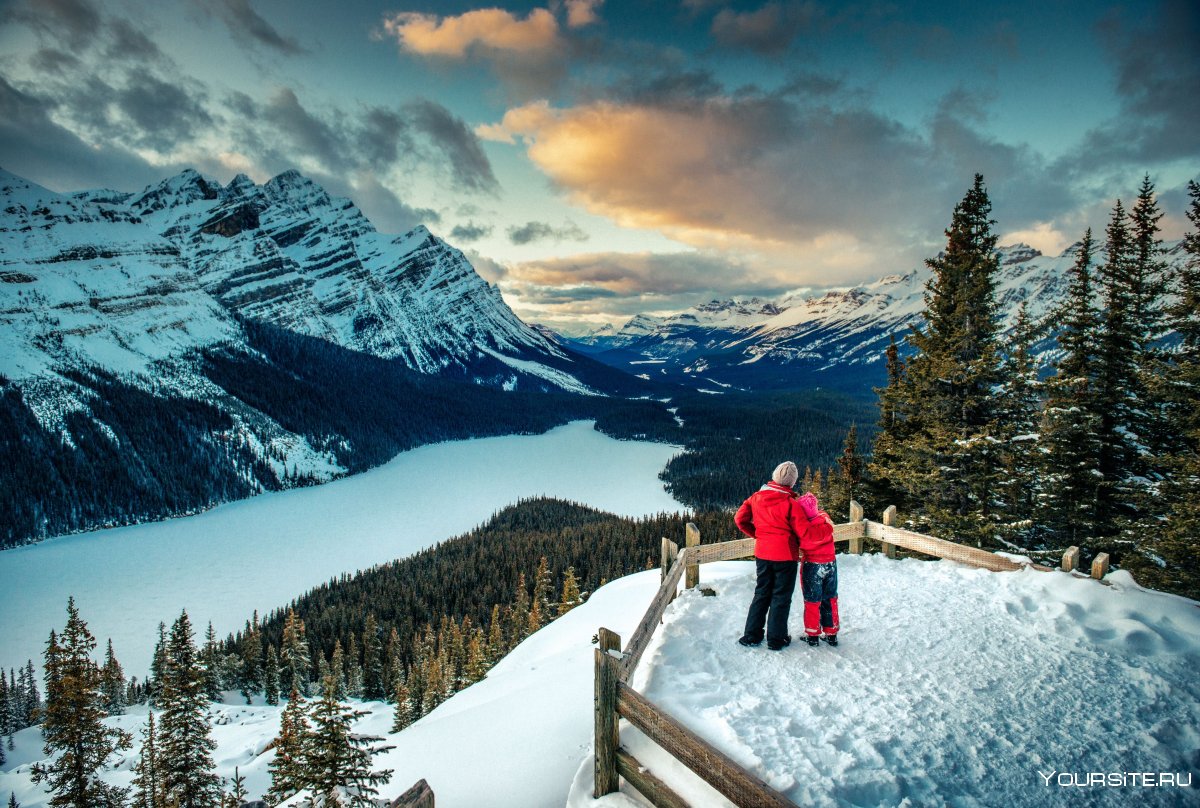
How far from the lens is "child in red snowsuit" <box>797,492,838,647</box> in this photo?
21.4ft

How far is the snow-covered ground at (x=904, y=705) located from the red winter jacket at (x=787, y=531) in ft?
4.41

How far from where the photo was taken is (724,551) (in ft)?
31.4

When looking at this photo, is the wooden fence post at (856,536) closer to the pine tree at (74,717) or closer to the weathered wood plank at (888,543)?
the weathered wood plank at (888,543)

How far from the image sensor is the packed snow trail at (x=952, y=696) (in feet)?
13.9

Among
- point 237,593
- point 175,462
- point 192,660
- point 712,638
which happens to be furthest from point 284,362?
point 712,638

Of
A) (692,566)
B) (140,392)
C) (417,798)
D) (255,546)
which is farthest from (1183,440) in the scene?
(140,392)

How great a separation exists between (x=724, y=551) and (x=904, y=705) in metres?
4.34

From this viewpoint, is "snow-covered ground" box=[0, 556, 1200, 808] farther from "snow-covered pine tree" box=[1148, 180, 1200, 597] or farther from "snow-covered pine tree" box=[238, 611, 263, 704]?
"snow-covered pine tree" box=[238, 611, 263, 704]

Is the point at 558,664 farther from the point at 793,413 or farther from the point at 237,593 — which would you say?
the point at 793,413

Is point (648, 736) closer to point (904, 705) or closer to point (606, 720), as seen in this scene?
point (606, 720)

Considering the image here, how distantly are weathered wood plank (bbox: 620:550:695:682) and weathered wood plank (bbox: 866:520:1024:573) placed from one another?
478cm

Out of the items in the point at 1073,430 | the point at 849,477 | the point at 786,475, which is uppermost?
the point at 786,475

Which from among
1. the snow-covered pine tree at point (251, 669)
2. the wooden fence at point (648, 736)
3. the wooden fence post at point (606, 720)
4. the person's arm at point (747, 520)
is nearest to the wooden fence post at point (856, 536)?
the person's arm at point (747, 520)

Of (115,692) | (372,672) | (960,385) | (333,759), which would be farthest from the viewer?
(372,672)
